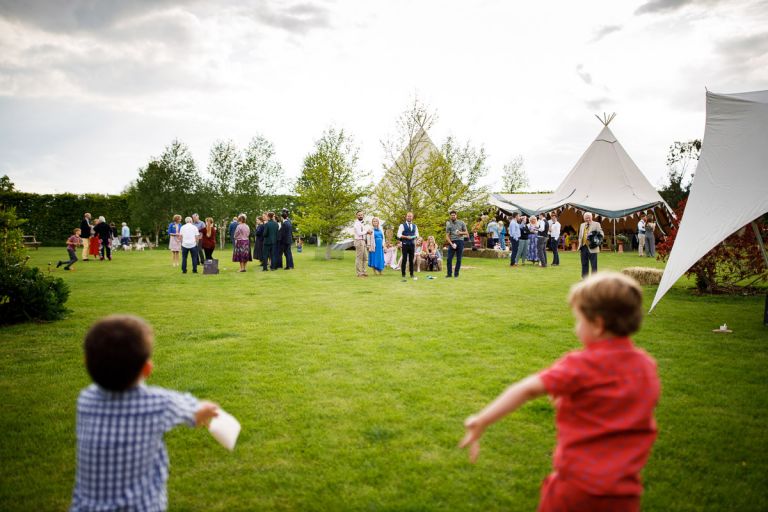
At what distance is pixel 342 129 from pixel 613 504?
24.5 meters

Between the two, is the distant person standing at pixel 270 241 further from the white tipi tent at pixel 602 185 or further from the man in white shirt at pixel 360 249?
the white tipi tent at pixel 602 185

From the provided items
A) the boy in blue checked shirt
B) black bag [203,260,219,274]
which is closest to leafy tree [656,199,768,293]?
the boy in blue checked shirt

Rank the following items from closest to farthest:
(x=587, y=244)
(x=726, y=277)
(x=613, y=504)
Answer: (x=613, y=504) → (x=726, y=277) → (x=587, y=244)

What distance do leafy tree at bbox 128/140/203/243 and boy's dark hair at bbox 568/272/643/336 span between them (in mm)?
38029

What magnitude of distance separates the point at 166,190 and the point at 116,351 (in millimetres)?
37862

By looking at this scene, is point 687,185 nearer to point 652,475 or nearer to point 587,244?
point 587,244

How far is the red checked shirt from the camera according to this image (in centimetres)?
174

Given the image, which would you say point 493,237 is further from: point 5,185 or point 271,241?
point 5,185

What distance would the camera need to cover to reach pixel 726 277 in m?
11.5

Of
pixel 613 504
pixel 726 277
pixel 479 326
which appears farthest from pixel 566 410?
pixel 726 277

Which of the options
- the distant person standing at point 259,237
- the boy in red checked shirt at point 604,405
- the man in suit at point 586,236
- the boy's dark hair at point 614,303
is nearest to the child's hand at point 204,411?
the boy in red checked shirt at point 604,405

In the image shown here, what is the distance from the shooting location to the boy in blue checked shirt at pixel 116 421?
5.85 ft

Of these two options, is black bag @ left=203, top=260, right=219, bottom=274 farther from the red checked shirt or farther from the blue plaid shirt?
the red checked shirt

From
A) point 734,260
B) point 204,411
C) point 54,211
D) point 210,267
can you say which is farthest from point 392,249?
point 54,211
